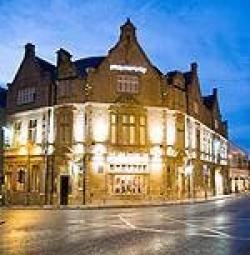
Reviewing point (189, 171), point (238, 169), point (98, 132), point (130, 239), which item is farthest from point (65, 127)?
point (238, 169)

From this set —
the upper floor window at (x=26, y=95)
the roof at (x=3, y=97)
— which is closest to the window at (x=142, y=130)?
the upper floor window at (x=26, y=95)

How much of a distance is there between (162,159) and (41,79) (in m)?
13.9

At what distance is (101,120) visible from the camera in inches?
1770

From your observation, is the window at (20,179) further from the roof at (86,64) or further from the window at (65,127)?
Result: the roof at (86,64)

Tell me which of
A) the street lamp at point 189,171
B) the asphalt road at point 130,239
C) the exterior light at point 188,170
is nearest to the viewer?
the asphalt road at point 130,239

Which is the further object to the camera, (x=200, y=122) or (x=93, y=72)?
(x=200, y=122)

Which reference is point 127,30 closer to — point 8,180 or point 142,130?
point 142,130

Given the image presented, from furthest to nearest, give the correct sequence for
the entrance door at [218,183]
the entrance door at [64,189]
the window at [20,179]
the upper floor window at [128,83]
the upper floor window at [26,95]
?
the entrance door at [218,183] < the upper floor window at [26,95] < the window at [20,179] < the upper floor window at [128,83] < the entrance door at [64,189]

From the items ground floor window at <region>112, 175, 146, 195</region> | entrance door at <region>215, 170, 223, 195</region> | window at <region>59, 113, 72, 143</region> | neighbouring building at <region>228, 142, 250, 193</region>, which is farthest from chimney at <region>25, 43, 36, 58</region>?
neighbouring building at <region>228, 142, 250, 193</region>

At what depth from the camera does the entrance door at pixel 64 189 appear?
44.5m

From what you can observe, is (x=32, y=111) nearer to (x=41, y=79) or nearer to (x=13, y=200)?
(x=41, y=79)

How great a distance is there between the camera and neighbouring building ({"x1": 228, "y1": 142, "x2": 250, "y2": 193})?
84188 millimetres

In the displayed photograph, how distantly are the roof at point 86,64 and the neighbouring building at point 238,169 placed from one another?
128 ft

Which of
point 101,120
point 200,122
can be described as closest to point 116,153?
point 101,120
